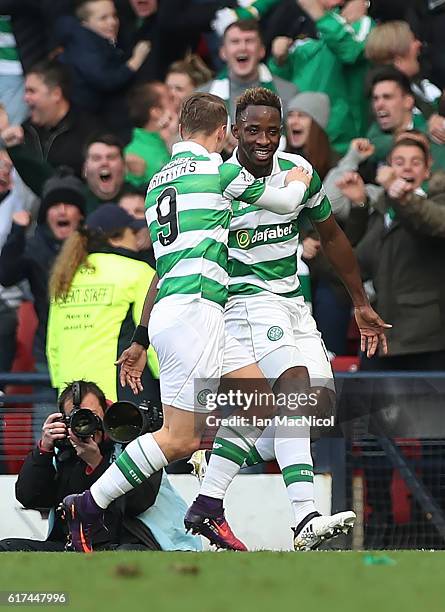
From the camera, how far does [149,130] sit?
1093cm

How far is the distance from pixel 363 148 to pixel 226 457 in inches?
134

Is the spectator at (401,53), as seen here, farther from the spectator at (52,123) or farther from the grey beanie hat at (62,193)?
the grey beanie hat at (62,193)

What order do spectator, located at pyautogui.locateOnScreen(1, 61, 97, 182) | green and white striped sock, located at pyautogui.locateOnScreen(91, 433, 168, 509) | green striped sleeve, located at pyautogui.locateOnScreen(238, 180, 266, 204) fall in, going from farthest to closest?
spectator, located at pyautogui.locateOnScreen(1, 61, 97, 182) → green and white striped sock, located at pyautogui.locateOnScreen(91, 433, 168, 509) → green striped sleeve, located at pyautogui.locateOnScreen(238, 180, 266, 204)

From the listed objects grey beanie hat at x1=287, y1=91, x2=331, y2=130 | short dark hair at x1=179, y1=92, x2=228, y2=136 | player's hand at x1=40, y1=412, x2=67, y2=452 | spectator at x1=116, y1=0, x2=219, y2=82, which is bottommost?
player's hand at x1=40, y1=412, x2=67, y2=452

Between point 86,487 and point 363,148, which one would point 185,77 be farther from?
point 86,487

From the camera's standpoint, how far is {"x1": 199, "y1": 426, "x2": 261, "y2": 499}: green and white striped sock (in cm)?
723

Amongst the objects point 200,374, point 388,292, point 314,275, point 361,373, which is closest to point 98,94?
point 314,275

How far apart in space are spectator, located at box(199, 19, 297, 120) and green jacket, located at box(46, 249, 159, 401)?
2.02 m

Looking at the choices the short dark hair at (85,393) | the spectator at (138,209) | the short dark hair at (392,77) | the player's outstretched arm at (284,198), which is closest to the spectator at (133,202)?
the spectator at (138,209)

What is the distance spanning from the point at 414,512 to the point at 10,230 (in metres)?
3.69

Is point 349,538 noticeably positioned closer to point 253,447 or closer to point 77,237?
point 253,447

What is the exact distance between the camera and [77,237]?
896 centimetres

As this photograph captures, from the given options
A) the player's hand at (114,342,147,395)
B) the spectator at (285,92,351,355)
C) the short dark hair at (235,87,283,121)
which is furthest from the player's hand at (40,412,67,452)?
the spectator at (285,92,351,355)

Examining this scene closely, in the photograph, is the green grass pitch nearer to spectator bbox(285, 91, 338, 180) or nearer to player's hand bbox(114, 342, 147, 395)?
player's hand bbox(114, 342, 147, 395)
